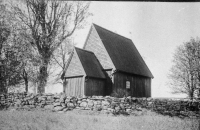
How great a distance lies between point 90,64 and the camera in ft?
63.7

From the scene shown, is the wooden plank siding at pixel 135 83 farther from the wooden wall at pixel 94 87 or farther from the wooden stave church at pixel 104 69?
the wooden wall at pixel 94 87

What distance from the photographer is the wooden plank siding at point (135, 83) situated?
2050 centimetres

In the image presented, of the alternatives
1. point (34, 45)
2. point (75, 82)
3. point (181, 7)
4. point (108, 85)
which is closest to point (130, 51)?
point (108, 85)

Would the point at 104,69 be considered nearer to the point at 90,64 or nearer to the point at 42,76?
the point at 90,64

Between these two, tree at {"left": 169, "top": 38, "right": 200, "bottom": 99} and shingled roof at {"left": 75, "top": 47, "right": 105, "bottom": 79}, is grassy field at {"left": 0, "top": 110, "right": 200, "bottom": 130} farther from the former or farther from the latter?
tree at {"left": 169, "top": 38, "right": 200, "bottom": 99}

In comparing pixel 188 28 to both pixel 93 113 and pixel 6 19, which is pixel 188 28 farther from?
pixel 6 19

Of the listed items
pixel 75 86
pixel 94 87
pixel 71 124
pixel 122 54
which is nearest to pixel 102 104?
pixel 71 124

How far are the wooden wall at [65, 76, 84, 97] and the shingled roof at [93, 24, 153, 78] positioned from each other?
4.69 m

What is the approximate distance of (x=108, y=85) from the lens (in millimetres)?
20094

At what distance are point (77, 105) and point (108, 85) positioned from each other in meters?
7.59

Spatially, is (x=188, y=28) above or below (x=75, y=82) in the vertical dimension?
above

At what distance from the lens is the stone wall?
12.8m

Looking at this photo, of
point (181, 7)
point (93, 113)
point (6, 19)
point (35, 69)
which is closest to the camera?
point (181, 7)

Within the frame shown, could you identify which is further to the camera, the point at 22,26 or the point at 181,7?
the point at 22,26
